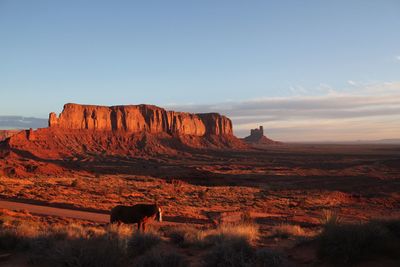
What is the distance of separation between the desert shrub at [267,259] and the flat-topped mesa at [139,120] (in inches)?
3813

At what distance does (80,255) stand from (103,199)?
58.7 feet

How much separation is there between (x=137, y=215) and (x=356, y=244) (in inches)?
272

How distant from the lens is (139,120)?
404 ft

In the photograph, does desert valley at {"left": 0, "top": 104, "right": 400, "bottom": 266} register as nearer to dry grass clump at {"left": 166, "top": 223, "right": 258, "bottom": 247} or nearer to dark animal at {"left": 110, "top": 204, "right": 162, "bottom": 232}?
dry grass clump at {"left": 166, "top": 223, "right": 258, "bottom": 247}

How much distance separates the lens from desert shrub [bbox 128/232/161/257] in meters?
8.07

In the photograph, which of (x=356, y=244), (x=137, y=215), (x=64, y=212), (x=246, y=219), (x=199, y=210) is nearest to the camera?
(x=356, y=244)

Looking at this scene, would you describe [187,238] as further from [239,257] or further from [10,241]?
[10,241]

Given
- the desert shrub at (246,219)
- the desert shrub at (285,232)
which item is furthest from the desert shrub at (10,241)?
the desert shrub at (246,219)

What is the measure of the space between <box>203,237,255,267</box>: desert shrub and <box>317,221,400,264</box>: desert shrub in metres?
1.44

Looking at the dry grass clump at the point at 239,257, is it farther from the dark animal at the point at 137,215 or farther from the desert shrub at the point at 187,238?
the dark animal at the point at 137,215

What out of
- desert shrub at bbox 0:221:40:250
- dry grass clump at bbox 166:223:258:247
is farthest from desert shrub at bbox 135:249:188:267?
desert shrub at bbox 0:221:40:250

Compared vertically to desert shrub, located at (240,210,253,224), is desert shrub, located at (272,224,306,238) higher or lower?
higher

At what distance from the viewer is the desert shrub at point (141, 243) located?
8.07m

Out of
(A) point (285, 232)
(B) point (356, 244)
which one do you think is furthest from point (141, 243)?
(A) point (285, 232)
